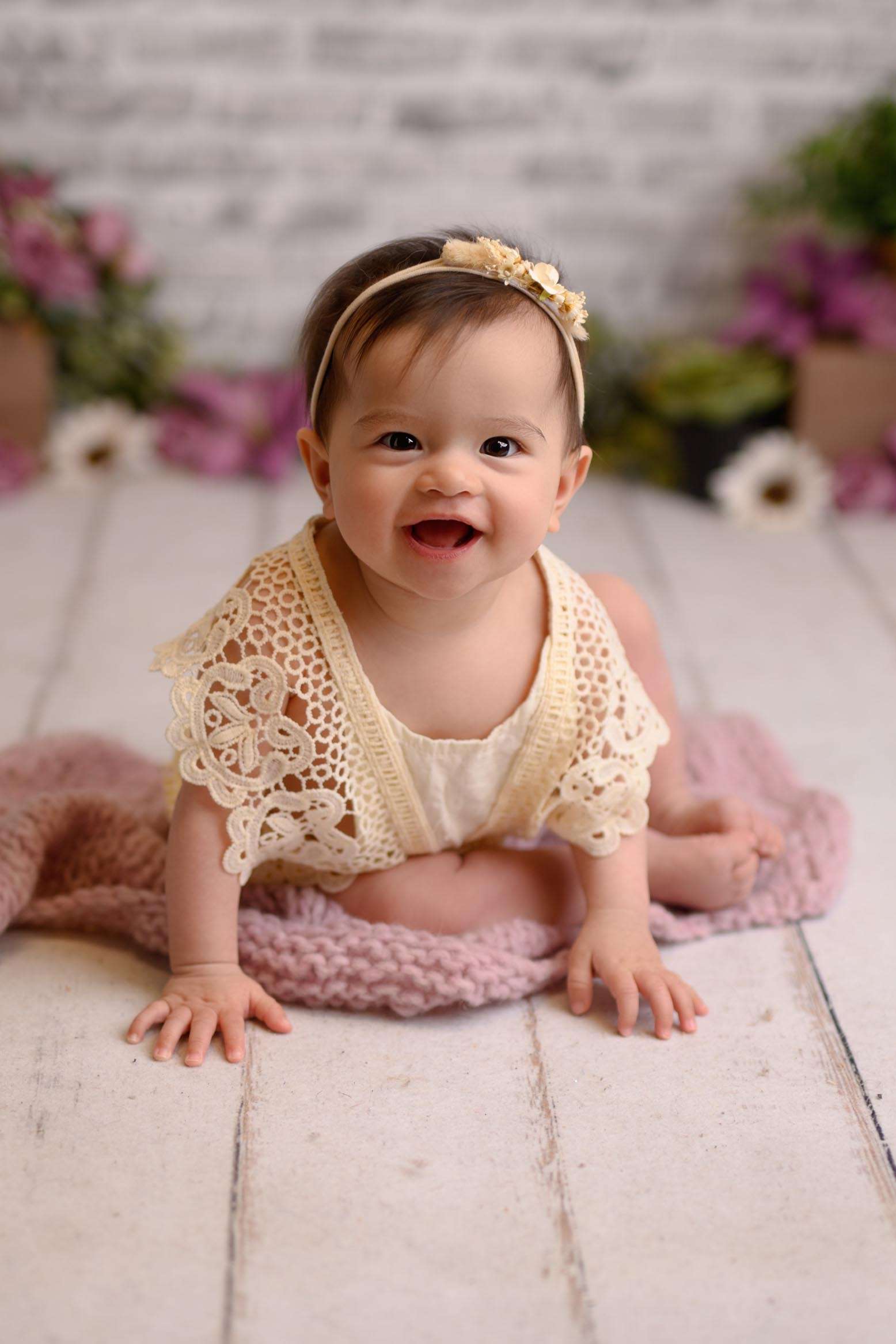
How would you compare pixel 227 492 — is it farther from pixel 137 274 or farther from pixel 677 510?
pixel 677 510

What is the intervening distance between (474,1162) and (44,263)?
6.07 ft

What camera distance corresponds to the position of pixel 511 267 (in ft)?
3.47

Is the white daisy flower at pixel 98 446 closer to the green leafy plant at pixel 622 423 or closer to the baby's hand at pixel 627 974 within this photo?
the green leafy plant at pixel 622 423

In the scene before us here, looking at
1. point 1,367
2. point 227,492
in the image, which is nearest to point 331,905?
point 227,492

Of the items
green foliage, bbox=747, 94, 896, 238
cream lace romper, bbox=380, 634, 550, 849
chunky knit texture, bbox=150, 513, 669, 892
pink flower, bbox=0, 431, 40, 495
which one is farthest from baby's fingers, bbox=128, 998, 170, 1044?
green foliage, bbox=747, 94, 896, 238

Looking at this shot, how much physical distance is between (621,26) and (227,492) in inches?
39.9

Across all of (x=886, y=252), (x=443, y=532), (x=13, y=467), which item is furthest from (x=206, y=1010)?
(x=886, y=252)

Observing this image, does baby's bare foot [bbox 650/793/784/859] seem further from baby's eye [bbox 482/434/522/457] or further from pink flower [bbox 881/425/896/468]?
pink flower [bbox 881/425/896/468]

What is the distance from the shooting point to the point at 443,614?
1.15 m

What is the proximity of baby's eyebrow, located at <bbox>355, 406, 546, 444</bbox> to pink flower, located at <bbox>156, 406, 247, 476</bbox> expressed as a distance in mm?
1502

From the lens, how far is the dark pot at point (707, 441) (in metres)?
2.42

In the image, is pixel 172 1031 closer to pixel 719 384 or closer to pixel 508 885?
pixel 508 885

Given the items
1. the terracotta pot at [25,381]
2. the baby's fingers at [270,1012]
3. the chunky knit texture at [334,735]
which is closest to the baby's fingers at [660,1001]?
the chunky knit texture at [334,735]

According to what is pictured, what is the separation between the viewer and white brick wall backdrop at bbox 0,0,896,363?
97.7 inches
